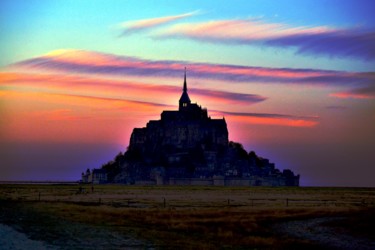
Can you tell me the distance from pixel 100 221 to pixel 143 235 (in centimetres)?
1007

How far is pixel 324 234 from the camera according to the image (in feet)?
131

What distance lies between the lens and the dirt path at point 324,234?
112 feet

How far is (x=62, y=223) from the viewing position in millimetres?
41938

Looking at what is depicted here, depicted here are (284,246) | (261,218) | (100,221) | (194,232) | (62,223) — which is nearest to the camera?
(284,246)

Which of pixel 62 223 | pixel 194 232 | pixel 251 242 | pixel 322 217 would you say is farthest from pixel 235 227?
pixel 322 217

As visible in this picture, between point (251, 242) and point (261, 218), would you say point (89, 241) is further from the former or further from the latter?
point (261, 218)

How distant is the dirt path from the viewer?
34.1 m

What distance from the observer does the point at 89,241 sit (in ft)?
104

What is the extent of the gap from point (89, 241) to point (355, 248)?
47.1 ft

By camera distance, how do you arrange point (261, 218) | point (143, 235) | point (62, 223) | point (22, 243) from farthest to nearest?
point (261, 218) → point (62, 223) → point (143, 235) → point (22, 243)

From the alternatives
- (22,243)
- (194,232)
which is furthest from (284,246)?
(22,243)

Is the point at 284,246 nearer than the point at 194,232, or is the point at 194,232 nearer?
the point at 284,246

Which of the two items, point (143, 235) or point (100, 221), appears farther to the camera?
point (100, 221)

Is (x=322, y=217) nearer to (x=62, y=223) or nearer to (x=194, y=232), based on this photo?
(x=194, y=232)
